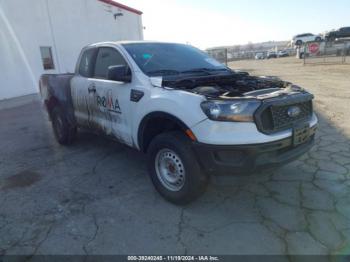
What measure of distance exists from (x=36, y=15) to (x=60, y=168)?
1263cm

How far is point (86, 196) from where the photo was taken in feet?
12.4

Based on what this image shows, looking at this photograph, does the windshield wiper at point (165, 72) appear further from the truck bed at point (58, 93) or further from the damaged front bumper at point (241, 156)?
the truck bed at point (58, 93)

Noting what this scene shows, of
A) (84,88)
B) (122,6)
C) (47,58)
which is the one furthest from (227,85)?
(122,6)

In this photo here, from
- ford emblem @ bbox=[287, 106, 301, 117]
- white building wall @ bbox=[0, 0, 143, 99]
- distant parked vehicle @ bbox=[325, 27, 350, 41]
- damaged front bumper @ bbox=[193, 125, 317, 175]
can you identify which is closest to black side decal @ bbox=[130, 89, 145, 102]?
damaged front bumper @ bbox=[193, 125, 317, 175]

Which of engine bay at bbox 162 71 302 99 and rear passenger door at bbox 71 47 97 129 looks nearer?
engine bay at bbox 162 71 302 99

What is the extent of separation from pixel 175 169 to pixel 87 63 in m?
2.66

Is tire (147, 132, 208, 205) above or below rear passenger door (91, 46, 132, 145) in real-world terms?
below

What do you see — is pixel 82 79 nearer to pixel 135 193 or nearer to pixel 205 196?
pixel 135 193

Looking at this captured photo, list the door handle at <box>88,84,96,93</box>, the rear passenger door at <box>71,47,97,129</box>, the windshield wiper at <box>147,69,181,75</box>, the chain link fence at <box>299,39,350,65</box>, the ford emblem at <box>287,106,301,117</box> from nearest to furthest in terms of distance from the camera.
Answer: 1. the ford emblem at <box>287,106,301,117</box>
2. the windshield wiper at <box>147,69,181,75</box>
3. the door handle at <box>88,84,96,93</box>
4. the rear passenger door at <box>71,47,97,129</box>
5. the chain link fence at <box>299,39,350,65</box>

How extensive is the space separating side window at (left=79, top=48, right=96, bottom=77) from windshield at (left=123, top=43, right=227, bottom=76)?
91 centimetres

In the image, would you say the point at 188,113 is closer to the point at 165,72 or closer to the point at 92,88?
the point at 165,72

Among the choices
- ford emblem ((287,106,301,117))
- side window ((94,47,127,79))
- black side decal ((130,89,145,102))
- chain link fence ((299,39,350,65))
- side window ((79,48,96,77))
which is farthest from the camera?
chain link fence ((299,39,350,65))

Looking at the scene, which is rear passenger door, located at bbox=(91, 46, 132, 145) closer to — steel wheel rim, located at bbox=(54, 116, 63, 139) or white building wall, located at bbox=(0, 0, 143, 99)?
steel wheel rim, located at bbox=(54, 116, 63, 139)

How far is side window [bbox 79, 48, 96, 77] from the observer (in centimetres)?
487
